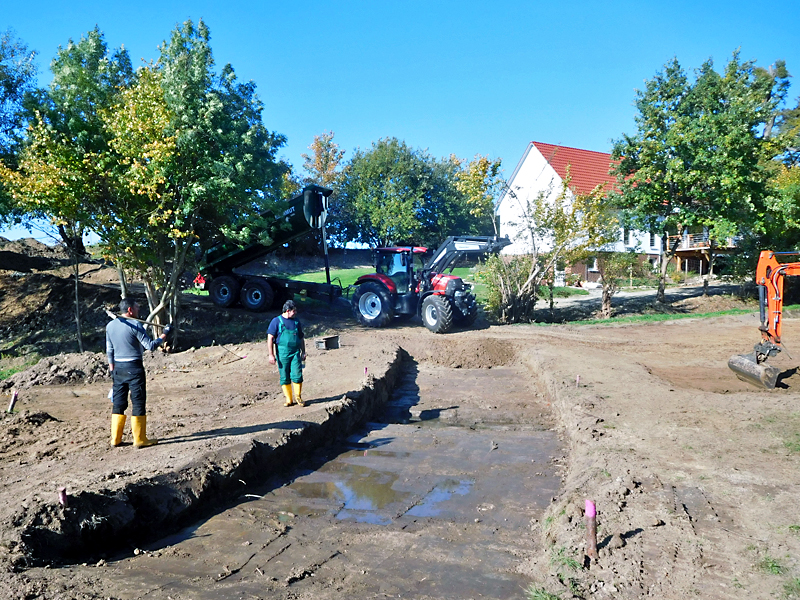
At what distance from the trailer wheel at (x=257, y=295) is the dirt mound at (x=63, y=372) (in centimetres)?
775

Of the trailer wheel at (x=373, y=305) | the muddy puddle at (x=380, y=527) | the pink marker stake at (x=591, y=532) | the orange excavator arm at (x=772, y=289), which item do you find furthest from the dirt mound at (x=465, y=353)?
the pink marker stake at (x=591, y=532)

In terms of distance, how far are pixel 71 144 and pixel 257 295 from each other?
781cm

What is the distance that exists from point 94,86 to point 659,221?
65.1 ft

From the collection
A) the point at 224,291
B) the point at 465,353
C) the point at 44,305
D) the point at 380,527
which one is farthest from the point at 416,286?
the point at 380,527

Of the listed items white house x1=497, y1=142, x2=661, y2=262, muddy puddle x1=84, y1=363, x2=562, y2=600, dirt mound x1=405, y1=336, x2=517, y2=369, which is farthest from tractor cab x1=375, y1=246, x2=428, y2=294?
white house x1=497, y1=142, x2=661, y2=262

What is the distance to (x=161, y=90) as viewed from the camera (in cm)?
1408

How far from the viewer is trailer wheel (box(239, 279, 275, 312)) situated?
20.7 meters

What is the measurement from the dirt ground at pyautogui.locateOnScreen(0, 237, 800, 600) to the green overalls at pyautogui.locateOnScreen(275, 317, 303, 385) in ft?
1.72

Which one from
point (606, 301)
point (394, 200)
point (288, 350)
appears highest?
point (394, 200)

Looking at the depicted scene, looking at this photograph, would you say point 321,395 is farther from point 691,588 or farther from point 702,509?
point 691,588

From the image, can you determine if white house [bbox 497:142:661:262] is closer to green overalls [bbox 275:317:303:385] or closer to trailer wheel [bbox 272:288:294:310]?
trailer wheel [bbox 272:288:294:310]

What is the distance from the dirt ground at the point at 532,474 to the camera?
4676 millimetres

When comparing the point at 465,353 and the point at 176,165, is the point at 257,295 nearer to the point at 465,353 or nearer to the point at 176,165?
the point at 176,165

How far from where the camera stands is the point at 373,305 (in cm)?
1925
